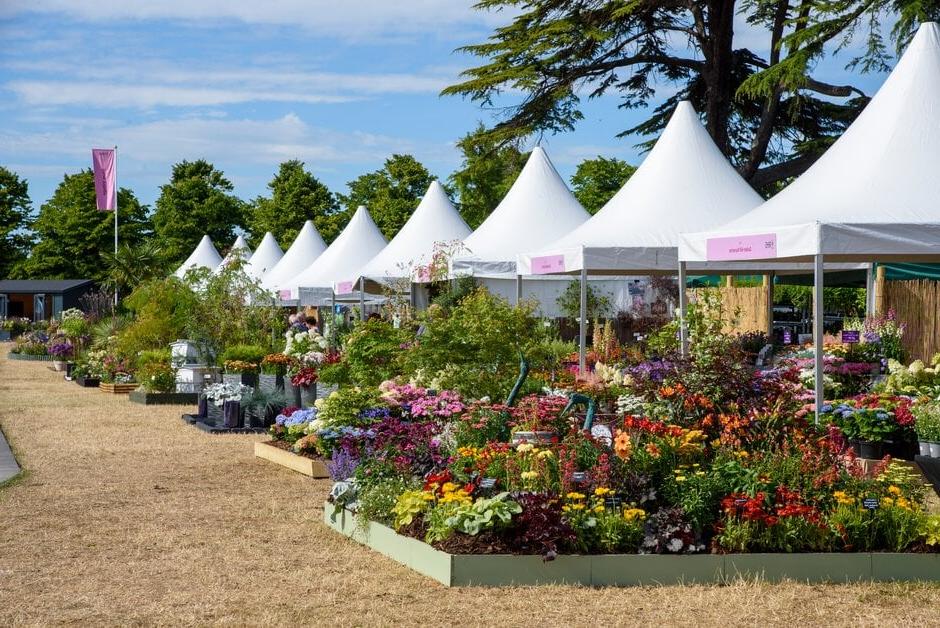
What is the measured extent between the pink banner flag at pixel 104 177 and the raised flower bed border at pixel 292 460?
38.2 m

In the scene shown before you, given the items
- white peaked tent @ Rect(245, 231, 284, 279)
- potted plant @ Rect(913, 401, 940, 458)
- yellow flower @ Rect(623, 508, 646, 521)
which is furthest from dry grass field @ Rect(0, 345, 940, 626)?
white peaked tent @ Rect(245, 231, 284, 279)

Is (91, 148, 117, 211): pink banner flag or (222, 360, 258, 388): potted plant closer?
(222, 360, 258, 388): potted plant

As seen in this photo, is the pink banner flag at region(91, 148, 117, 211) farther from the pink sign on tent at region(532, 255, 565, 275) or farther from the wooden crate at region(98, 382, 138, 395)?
the pink sign on tent at region(532, 255, 565, 275)

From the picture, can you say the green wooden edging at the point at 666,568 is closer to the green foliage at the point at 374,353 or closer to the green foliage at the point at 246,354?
the green foliage at the point at 374,353

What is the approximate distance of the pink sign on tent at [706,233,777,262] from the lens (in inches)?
475

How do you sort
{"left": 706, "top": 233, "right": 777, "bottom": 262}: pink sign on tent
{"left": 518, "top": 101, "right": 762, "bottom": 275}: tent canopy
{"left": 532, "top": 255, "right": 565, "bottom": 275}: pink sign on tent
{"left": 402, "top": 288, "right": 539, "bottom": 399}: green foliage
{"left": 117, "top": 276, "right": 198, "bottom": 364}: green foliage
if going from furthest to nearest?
1. {"left": 117, "top": 276, "right": 198, "bottom": 364}: green foliage
2. {"left": 532, "top": 255, "right": 565, "bottom": 275}: pink sign on tent
3. {"left": 518, "top": 101, "right": 762, "bottom": 275}: tent canopy
4. {"left": 402, "top": 288, "right": 539, "bottom": 399}: green foliage
5. {"left": 706, "top": 233, "right": 777, "bottom": 262}: pink sign on tent

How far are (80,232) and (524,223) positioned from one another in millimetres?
67461

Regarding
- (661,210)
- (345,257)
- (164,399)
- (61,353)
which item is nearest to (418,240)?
(345,257)

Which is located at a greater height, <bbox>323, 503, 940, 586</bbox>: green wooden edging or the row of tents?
the row of tents

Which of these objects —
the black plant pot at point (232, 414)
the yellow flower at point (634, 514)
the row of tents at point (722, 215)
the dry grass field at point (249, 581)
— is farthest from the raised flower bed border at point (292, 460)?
the row of tents at point (722, 215)

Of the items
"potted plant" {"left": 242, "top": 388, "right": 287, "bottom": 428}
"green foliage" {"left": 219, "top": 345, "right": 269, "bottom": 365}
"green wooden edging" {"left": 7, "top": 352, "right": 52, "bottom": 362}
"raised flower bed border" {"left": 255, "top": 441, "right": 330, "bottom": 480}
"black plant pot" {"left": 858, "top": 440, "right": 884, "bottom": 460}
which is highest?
"green foliage" {"left": 219, "top": 345, "right": 269, "bottom": 365}

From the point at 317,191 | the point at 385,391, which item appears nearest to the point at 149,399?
the point at 385,391

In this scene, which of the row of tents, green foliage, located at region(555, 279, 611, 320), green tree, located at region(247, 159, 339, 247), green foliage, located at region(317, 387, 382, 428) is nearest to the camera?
green foliage, located at region(317, 387, 382, 428)

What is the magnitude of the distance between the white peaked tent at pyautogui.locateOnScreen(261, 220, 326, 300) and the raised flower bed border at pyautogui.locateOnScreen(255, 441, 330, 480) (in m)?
23.9
